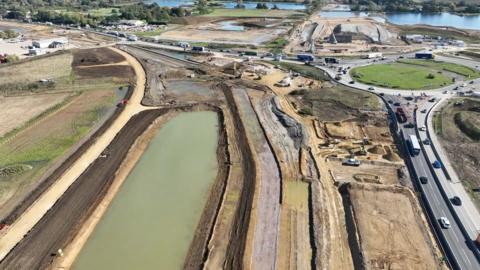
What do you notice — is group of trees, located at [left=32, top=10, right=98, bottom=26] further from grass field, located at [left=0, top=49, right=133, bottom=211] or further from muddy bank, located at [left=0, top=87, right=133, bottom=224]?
muddy bank, located at [left=0, top=87, right=133, bottom=224]

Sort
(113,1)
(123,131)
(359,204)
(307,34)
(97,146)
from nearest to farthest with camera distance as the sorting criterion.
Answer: (359,204), (97,146), (123,131), (307,34), (113,1)

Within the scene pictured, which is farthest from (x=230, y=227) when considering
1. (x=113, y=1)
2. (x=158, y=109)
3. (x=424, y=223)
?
(x=113, y=1)

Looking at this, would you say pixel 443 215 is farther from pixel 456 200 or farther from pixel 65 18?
pixel 65 18

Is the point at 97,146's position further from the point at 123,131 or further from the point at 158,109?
the point at 158,109

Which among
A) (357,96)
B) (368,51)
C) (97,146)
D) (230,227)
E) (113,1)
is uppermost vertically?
(113,1)

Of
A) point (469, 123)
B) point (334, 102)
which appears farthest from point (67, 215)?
point (469, 123)

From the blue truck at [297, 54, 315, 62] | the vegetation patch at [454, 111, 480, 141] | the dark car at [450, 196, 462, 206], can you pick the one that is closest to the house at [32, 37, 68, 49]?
the blue truck at [297, 54, 315, 62]
